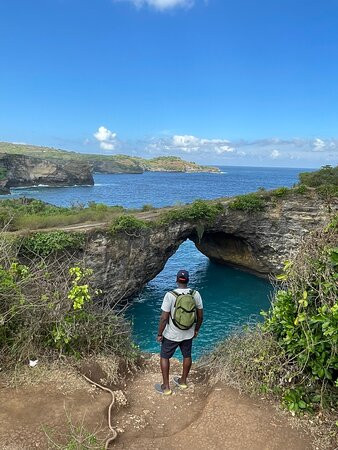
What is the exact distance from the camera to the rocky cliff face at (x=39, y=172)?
96.2m

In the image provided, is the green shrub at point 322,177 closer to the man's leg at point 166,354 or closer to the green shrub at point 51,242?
the green shrub at point 51,242

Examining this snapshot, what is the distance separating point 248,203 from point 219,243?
620 centimetres

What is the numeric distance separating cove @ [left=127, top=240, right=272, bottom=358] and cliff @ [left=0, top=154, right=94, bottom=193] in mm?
65667

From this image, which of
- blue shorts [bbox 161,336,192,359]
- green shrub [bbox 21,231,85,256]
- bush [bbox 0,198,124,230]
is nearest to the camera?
blue shorts [bbox 161,336,192,359]

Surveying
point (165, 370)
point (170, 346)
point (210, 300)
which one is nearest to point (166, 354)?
point (170, 346)

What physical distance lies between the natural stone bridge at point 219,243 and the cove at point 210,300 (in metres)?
1.16

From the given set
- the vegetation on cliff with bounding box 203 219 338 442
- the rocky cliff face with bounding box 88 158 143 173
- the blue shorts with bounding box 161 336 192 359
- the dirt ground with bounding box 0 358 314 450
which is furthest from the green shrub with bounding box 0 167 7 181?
the rocky cliff face with bounding box 88 158 143 173

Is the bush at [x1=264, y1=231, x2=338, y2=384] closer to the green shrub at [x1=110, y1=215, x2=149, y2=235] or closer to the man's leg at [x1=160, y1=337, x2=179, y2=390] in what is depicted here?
the man's leg at [x1=160, y1=337, x2=179, y2=390]

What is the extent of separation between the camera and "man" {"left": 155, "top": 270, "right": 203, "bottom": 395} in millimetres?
6582

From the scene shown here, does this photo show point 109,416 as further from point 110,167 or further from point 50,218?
point 110,167

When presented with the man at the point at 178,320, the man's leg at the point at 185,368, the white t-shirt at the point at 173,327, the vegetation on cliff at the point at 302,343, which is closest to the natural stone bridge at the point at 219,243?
the man's leg at the point at 185,368

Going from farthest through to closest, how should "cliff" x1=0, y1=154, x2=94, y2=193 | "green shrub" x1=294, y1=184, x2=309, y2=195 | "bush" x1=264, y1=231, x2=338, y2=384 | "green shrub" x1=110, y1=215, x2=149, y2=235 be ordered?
"cliff" x1=0, y1=154, x2=94, y2=193 → "green shrub" x1=294, y1=184, x2=309, y2=195 → "green shrub" x1=110, y1=215, x2=149, y2=235 → "bush" x1=264, y1=231, x2=338, y2=384

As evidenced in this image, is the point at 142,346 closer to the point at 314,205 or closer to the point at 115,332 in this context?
the point at 115,332

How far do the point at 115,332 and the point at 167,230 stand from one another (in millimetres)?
16226
